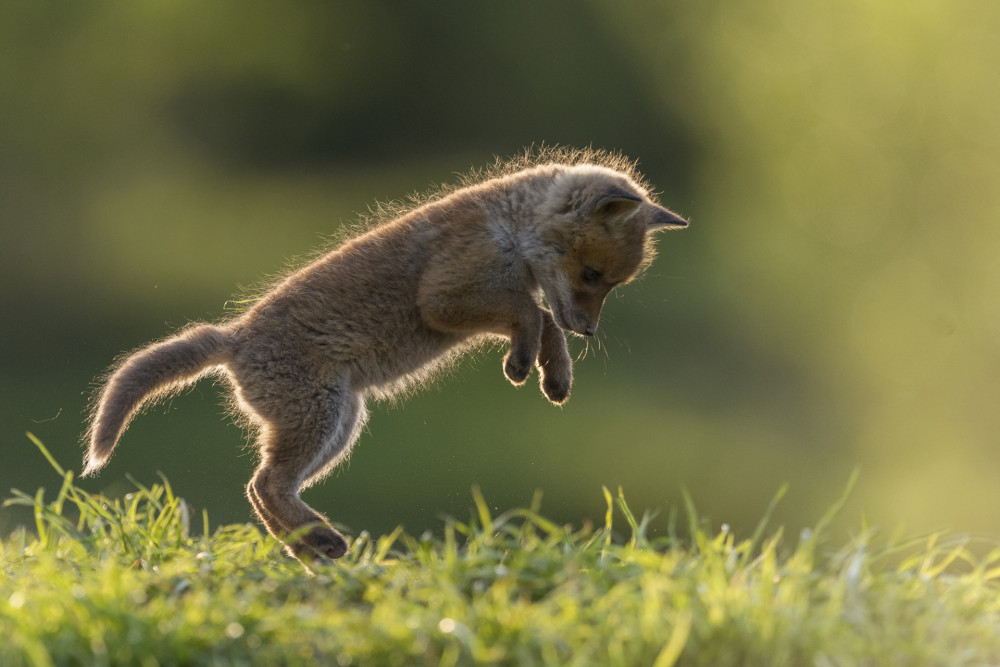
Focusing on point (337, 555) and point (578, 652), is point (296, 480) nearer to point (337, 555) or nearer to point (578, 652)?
point (337, 555)

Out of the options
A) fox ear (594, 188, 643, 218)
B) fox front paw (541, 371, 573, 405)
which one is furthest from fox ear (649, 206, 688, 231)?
fox front paw (541, 371, 573, 405)

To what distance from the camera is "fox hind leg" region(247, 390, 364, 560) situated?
13.5ft

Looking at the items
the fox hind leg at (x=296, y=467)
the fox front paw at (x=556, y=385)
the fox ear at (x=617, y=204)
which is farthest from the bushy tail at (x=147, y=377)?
the fox ear at (x=617, y=204)

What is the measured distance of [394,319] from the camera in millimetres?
4547

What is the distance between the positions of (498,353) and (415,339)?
36.5 inches

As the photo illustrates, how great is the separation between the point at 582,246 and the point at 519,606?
2.38 m

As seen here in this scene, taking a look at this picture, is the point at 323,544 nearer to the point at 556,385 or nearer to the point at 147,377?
the point at 147,377

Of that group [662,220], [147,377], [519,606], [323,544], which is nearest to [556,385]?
[662,220]

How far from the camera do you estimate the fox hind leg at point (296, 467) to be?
162 inches

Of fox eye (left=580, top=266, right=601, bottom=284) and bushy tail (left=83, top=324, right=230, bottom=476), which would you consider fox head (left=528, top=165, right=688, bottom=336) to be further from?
bushy tail (left=83, top=324, right=230, bottom=476)

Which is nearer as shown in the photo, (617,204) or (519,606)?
(519,606)

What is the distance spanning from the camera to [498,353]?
5477 mm

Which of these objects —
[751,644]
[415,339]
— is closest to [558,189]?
[415,339]

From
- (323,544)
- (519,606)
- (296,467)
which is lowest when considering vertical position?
(323,544)
